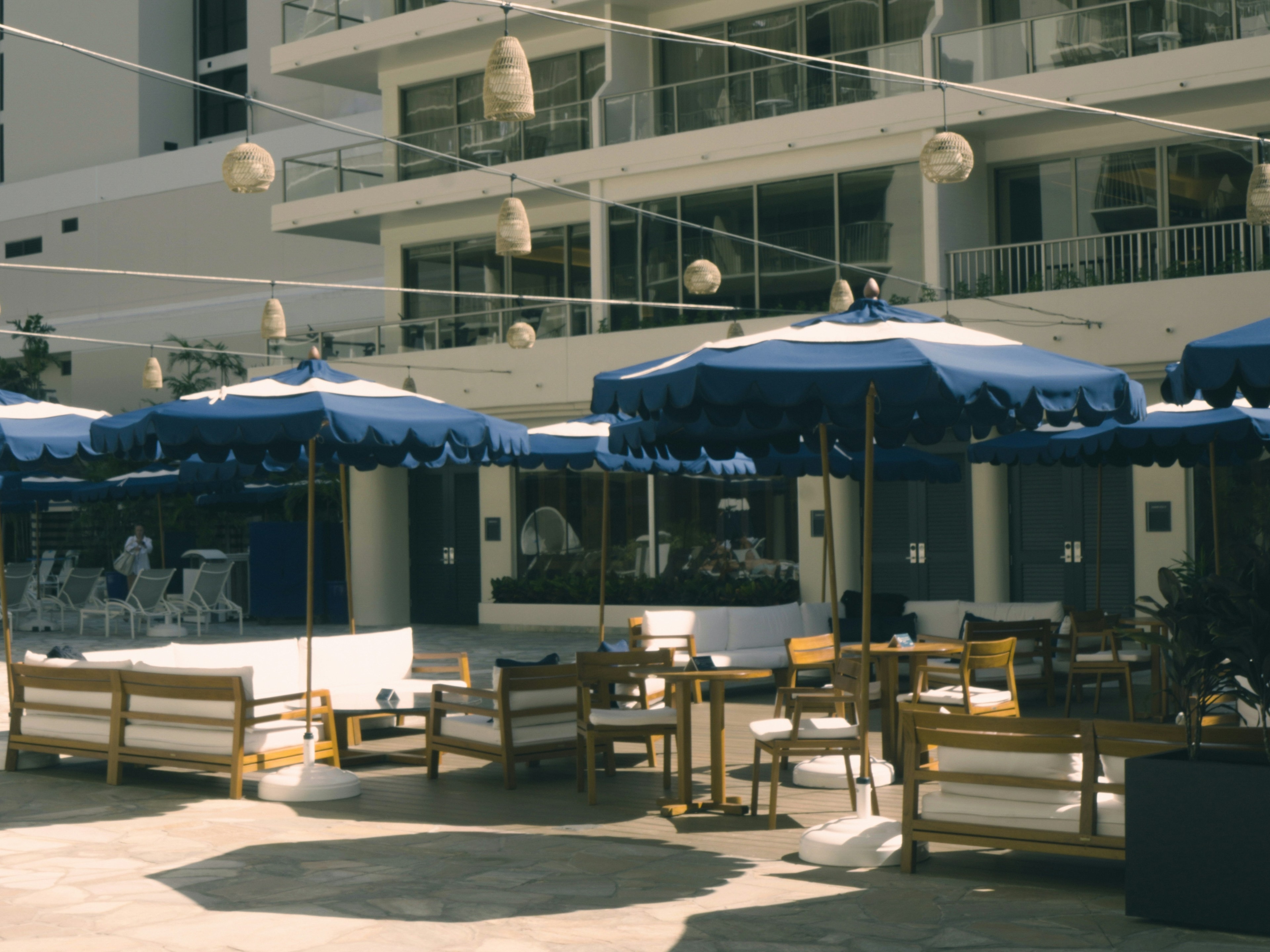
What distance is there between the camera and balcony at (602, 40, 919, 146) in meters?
18.8

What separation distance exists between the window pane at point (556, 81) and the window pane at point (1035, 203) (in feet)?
23.9

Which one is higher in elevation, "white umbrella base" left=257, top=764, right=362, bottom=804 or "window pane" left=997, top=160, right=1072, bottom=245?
"window pane" left=997, top=160, right=1072, bottom=245

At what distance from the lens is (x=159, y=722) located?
872 cm

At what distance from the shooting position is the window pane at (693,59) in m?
21.0

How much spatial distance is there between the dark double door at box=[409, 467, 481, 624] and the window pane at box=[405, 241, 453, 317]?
9.08ft

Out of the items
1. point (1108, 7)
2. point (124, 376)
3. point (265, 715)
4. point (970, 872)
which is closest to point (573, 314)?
point (1108, 7)

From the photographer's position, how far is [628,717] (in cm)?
829

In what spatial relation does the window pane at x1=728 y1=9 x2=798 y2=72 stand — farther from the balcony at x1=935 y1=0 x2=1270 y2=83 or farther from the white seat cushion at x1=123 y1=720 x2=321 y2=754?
the white seat cushion at x1=123 y1=720 x2=321 y2=754

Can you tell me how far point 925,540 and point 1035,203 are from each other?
→ 458 centimetres

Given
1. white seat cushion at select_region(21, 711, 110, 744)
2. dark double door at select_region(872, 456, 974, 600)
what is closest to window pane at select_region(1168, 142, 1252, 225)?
dark double door at select_region(872, 456, 974, 600)

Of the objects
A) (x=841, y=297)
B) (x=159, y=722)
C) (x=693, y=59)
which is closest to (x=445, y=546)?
(x=693, y=59)

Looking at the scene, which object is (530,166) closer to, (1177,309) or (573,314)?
(573,314)

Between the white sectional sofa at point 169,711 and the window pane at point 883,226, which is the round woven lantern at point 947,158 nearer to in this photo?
the white sectional sofa at point 169,711

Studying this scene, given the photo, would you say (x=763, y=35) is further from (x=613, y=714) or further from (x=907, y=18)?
(x=613, y=714)
